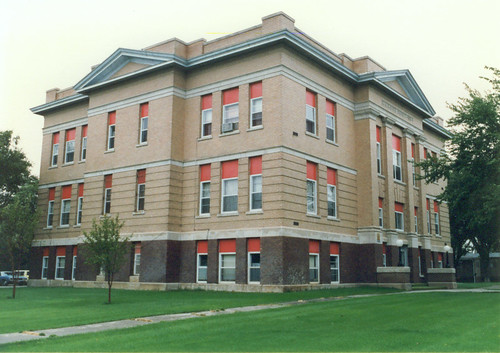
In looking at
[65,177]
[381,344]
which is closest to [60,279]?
[65,177]

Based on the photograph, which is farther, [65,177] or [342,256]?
[65,177]

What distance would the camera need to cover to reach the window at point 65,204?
39250mm

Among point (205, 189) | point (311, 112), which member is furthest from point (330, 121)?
point (205, 189)

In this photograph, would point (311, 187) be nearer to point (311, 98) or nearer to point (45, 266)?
point (311, 98)

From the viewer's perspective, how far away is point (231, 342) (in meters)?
11.1

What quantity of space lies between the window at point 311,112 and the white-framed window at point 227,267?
28.0 ft

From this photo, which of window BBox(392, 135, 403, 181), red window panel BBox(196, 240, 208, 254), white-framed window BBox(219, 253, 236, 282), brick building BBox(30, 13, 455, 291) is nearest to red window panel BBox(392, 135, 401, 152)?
window BBox(392, 135, 403, 181)

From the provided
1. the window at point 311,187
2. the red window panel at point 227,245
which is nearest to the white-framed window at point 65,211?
the red window panel at point 227,245

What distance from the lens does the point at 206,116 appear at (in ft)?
104

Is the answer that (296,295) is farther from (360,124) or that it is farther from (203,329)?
(360,124)

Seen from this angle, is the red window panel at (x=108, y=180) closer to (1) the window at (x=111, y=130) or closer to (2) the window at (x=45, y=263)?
(1) the window at (x=111, y=130)

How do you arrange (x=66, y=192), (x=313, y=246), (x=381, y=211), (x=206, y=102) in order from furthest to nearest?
(x=66, y=192)
(x=381, y=211)
(x=206, y=102)
(x=313, y=246)

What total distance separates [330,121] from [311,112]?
7.19 ft

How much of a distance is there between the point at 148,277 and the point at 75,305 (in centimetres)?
953
